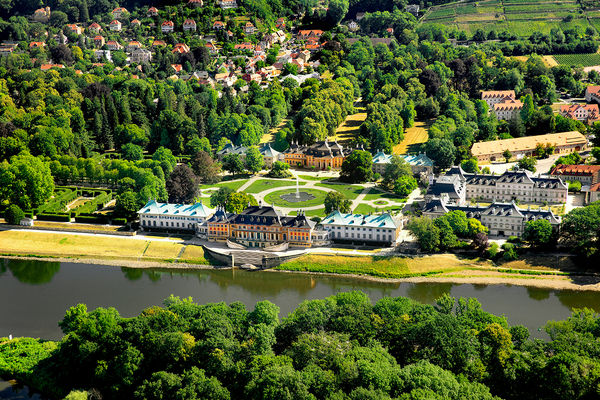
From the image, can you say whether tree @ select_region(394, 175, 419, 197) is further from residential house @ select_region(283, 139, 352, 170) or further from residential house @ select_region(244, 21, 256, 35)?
residential house @ select_region(244, 21, 256, 35)

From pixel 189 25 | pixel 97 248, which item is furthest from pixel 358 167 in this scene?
pixel 189 25

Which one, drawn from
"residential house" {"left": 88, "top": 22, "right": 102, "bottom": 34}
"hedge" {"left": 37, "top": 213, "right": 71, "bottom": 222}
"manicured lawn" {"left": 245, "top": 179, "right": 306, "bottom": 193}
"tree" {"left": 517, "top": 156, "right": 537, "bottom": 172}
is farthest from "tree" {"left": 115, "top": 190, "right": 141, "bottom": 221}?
"residential house" {"left": 88, "top": 22, "right": 102, "bottom": 34}

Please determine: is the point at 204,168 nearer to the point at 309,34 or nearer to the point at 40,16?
the point at 309,34

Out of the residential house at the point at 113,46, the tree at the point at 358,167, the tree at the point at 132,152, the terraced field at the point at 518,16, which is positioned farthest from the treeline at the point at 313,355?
the terraced field at the point at 518,16

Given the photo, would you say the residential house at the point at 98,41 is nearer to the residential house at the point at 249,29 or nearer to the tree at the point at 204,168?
the residential house at the point at 249,29

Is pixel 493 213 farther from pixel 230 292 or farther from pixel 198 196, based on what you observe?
pixel 198 196
